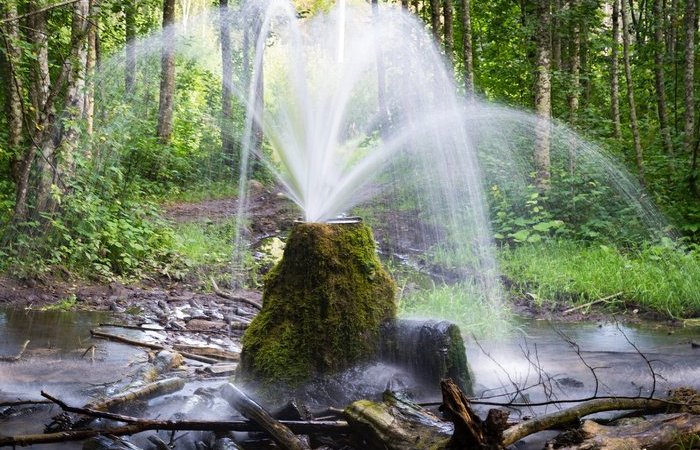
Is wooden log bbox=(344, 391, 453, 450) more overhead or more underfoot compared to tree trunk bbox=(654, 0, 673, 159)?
more underfoot

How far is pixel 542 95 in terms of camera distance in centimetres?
1548


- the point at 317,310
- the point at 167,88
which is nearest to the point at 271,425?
the point at 317,310

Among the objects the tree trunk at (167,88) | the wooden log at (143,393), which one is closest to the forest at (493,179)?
the tree trunk at (167,88)

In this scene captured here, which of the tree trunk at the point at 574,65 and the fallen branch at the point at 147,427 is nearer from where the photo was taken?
the fallen branch at the point at 147,427

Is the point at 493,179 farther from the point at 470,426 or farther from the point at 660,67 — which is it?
the point at 470,426

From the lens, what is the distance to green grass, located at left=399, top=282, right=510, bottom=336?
903 centimetres

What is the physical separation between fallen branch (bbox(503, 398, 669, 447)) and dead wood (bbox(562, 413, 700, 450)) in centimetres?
15

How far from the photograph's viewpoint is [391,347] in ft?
19.4

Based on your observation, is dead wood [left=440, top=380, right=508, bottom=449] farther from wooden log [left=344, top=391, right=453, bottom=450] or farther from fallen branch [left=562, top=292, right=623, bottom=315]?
fallen branch [left=562, top=292, right=623, bottom=315]

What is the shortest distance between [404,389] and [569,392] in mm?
1581

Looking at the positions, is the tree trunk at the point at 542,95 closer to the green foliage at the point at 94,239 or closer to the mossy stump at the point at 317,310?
the green foliage at the point at 94,239

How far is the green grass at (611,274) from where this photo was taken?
10570 mm

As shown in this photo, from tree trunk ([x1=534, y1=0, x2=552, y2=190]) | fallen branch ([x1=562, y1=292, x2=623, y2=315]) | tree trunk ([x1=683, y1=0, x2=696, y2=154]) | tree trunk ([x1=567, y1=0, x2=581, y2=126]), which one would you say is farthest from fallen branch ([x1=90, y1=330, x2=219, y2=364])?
tree trunk ([x1=683, y1=0, x2=696, y2=154])

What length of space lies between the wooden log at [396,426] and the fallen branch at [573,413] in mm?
387
